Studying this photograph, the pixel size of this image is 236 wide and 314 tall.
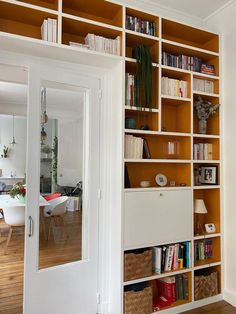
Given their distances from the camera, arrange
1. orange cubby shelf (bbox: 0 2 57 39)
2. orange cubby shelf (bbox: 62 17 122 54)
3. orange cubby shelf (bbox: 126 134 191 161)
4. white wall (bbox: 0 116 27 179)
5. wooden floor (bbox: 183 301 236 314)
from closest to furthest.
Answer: orange cubby shelf (bbox: 0 2 57 39), orange cubby shelf (bbox: 62 17 122 54), wooden floor (bbox: 183 301 236 314), orange cubby shelf (bbox: 126 134 191 161), white wall (bbox: 0 116 27 179)

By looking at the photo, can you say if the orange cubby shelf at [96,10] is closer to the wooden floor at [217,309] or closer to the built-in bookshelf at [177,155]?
the built-in bookshelf at [177,155]

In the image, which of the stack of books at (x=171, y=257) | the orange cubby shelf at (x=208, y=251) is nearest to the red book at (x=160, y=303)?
the stack of books at (x=171, y=257)

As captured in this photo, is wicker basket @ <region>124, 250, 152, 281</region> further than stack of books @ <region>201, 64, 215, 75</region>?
No

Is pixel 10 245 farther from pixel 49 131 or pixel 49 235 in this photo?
pixel 49 131

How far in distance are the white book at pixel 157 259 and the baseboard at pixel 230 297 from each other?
923 millimetres

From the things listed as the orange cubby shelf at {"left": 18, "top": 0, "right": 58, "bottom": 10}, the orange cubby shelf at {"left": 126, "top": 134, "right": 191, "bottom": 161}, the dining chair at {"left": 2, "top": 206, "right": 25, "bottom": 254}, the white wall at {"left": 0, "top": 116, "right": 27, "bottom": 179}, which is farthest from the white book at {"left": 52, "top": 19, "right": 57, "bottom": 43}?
the white wall at {"left": 0, "top": 116, "right": 27, "bottom": 179}

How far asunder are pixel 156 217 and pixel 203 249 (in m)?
0.85

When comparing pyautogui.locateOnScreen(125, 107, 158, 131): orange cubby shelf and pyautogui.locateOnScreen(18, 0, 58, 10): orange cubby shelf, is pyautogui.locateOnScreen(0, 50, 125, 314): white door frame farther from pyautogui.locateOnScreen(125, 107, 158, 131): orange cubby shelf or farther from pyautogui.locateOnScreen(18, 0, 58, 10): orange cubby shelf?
pyautogui.locateOnScreen(18, 0, 58, 10): orange cubby shelf

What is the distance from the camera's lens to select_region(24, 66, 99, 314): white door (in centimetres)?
219

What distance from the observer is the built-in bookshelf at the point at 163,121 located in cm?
227

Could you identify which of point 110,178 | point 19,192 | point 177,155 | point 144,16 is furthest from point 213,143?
point 19,192

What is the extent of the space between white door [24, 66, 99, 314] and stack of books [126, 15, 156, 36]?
65cm

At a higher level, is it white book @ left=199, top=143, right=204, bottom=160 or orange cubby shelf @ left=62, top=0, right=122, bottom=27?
orange cubby shelf @ left=62, top=0, right=122, bottom=27

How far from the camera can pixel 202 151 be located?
2.88 m
